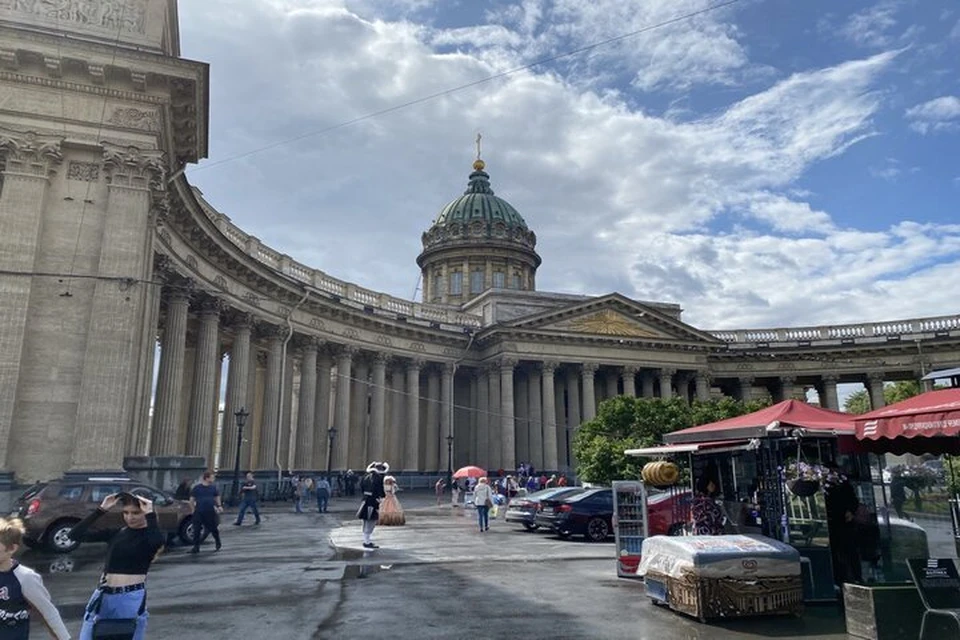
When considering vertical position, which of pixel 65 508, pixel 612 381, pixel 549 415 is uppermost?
pixel 612 381

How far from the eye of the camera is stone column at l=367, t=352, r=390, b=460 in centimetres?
4488

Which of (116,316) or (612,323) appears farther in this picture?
(612,323)

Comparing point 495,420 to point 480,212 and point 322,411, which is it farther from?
point 480,212

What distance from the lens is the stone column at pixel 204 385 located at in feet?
99.6

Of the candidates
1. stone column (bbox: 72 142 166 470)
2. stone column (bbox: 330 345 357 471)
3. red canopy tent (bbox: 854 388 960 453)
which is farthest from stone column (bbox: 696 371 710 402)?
red canopy tent (bbox: 854 388 960 453)

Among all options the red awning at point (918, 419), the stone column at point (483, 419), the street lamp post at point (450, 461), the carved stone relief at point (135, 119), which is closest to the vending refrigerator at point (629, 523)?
the red awning at point (918, 419)

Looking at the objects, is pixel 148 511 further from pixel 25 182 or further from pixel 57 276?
pixel 25 182

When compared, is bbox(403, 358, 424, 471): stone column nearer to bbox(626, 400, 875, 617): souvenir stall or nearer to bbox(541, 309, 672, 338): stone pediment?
bbox(541, 309, 672, 338): stone pediment

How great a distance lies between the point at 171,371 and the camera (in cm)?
2772

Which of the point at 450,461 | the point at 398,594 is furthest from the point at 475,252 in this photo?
the point at 398,594

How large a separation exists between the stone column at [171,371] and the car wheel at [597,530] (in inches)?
642

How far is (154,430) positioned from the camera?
88.7ft

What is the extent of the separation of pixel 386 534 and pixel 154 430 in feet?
39.5

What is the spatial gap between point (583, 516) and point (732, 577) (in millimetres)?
11265
